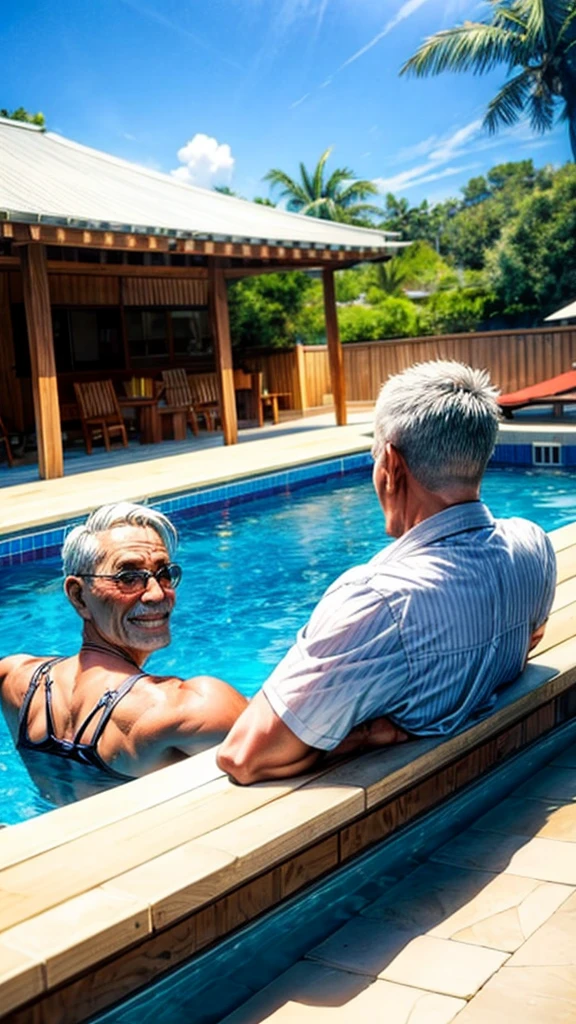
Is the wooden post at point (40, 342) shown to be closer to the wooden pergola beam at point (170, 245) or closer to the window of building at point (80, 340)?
the wooden pergola beam at point (170, 245)

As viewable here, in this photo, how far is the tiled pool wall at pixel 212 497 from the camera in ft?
24.8

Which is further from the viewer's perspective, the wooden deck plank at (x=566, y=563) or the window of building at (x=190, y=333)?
the window of building at (x=190, y=333)

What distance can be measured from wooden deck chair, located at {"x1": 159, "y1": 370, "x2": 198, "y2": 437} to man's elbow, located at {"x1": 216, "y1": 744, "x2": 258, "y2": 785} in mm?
11662

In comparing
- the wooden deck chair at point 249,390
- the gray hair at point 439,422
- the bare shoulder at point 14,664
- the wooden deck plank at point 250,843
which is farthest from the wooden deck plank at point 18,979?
the wooden deck chair at point 249,390

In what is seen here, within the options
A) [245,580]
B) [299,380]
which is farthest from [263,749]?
[299,380]

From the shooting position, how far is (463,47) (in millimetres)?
31359

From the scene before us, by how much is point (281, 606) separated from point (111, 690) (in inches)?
149

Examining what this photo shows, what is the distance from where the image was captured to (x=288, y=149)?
366 ft

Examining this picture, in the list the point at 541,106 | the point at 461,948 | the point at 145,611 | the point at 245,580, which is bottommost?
the point at 245,580

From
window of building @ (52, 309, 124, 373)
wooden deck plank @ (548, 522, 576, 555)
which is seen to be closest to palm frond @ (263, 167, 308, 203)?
window of building @ (52, 309, 124, 373)


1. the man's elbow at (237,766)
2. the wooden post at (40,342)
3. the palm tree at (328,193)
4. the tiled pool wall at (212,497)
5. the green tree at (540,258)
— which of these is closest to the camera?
the man's elbow at (237,766)

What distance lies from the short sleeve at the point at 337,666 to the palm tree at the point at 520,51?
31536 mm

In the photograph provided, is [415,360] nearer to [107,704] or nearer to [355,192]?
[107,704]

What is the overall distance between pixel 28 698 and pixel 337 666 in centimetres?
117
